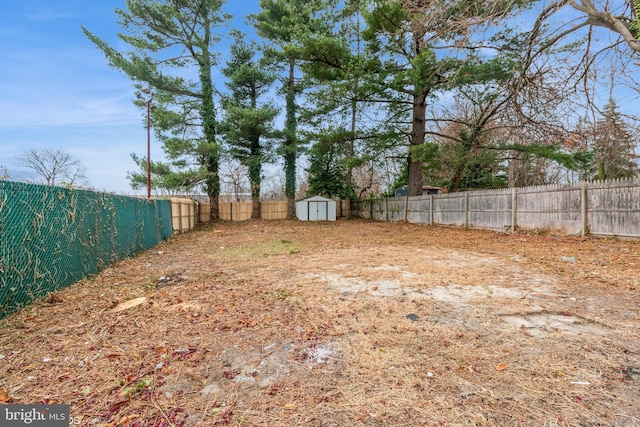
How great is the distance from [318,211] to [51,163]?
21389 millimetres

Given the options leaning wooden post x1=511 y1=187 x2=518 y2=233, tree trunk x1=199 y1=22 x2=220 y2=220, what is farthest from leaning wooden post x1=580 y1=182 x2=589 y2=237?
tree trunk x1=199 y1=22 x2=220 y2=220

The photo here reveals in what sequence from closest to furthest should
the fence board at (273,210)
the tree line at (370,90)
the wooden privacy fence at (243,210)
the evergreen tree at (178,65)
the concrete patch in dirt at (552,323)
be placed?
the concrete patch in dirt at (552,323)
the tree line at (370,90)
the evergreen tree at (178,65)
the wooden privacy fence at (243,210)
the fence board at (273,210)

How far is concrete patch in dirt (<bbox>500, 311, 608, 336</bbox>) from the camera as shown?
2.40 metres

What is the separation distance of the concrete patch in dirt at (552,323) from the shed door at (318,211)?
1594cm

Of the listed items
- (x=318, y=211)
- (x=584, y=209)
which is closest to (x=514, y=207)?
(x=584, y=209)

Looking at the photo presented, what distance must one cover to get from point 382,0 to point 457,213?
298 inches

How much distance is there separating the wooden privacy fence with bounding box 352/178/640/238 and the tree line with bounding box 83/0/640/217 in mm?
986

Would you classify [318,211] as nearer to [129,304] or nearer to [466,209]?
[466,209]

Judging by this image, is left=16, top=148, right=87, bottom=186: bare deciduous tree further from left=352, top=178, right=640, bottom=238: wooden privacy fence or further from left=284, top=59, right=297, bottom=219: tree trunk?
left=352, top=178, right=640, bottom=238: wooden privacy fence

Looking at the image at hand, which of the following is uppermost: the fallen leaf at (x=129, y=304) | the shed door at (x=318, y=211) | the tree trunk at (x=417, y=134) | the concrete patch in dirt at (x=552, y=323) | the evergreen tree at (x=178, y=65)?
the evergreen tree at (x=178, y=65)

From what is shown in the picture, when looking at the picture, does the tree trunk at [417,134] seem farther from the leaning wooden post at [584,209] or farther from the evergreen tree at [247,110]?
the evergreen tree at [247,110]

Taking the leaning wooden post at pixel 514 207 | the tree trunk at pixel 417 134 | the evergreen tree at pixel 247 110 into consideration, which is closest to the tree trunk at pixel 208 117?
the evergreen tree at pixel 247 110

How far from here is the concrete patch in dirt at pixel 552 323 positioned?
94.7 inches

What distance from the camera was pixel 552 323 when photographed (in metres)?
2.58
